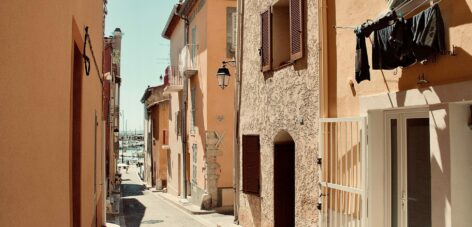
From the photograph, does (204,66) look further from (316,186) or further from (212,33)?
(316,186)

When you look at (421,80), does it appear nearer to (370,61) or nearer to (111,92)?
(370,61)

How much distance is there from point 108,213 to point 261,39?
9704 millimetres

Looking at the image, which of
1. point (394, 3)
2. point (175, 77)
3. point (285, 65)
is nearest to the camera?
point (394, 3)

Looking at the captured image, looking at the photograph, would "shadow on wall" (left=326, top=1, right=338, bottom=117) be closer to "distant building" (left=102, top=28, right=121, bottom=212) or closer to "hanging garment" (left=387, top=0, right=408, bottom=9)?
"hanging garment" (left=387, top=0, right=408, bottom=9)

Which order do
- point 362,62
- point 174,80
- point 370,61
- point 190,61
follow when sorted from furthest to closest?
point 174,80 → point 190,61 → point 370,61 → point 362,62

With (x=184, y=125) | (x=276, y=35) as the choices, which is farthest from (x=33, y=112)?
(x=184, y=125)

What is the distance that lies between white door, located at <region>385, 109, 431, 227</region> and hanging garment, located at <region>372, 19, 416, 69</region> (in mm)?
730

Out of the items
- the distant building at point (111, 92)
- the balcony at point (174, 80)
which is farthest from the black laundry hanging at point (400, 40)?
the distant building at point (111, 92)

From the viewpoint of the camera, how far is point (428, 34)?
5066mm

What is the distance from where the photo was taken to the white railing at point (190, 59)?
20742mm

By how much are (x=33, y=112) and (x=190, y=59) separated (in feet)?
62.9

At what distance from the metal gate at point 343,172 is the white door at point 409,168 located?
370 millimetres

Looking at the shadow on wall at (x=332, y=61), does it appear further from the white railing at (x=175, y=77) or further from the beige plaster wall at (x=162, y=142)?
the beige plaster wall at (x=162, y=142)

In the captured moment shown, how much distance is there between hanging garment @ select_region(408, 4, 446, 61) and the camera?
5.00 meters
